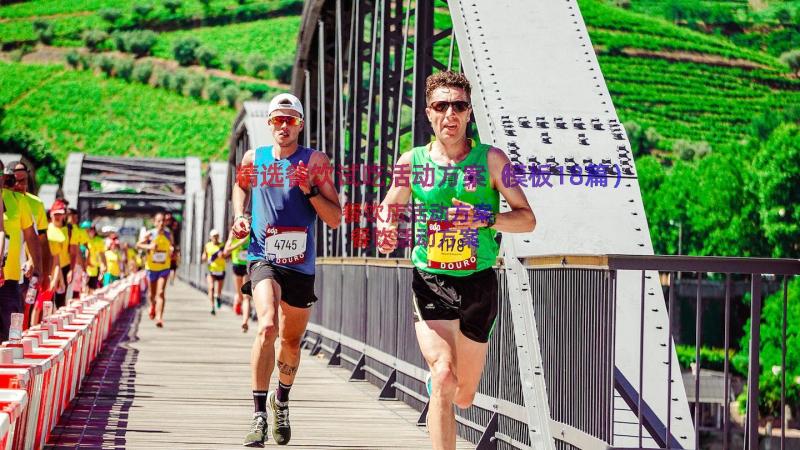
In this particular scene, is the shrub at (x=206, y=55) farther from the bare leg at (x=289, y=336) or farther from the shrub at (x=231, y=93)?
the bare leg at (x=289, y=336)

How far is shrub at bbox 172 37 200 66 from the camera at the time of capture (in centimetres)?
19362

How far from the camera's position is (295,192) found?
7.84 m

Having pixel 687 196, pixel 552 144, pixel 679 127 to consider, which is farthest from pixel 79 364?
pixel 679 127

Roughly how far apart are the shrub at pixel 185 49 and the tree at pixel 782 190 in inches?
5194

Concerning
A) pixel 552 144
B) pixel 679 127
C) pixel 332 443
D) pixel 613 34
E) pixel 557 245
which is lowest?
pixel 332 443

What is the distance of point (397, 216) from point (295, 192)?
5.53 ft

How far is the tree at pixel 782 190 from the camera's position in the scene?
70500 millimetres

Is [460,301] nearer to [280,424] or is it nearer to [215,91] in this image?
[280,424]

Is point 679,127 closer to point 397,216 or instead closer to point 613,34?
point 613,34

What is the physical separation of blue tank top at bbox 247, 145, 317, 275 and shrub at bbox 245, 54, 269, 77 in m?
181

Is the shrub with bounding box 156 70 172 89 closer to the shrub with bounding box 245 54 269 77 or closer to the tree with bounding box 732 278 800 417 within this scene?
the shrub with bounding box 245 54 269 77

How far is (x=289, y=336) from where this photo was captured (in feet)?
26.4

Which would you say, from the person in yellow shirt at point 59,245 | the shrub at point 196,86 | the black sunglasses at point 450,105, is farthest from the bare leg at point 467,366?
the shrub at point 196,86

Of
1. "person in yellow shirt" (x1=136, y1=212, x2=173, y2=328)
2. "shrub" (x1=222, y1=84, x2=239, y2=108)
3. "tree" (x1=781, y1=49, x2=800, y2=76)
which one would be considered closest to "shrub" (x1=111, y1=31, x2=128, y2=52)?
"shrub" (x1=222, y1=84, x2=239, y2=108)
